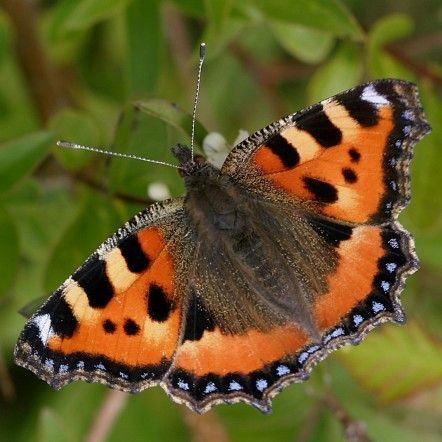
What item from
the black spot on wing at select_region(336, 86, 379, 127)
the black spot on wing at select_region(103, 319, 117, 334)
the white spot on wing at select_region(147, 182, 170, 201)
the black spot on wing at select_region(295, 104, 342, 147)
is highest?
the black spot on wing at select_region(336, 86, 379, 127)

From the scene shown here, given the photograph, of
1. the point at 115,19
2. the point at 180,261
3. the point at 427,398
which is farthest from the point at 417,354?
the point at 115,19

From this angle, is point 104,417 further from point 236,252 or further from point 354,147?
point 354,147

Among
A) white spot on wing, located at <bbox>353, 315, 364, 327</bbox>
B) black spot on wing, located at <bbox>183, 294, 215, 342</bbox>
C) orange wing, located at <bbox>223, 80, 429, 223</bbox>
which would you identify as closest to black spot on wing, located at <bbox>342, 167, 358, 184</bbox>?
orange wing, located at <bbox>223, 80, 429, 223</bbox>

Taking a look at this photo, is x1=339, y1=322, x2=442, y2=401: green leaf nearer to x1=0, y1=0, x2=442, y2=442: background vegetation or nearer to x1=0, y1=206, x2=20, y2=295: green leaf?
x1=0, y1=0, x2=442, y2=442: background vegetation

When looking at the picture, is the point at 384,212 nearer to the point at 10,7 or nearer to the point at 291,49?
the point at 291,49

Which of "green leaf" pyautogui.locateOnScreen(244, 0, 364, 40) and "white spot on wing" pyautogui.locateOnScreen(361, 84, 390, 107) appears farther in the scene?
"green leaf" pyautogui.locateOnScreen(244, 0, 364, 40)
